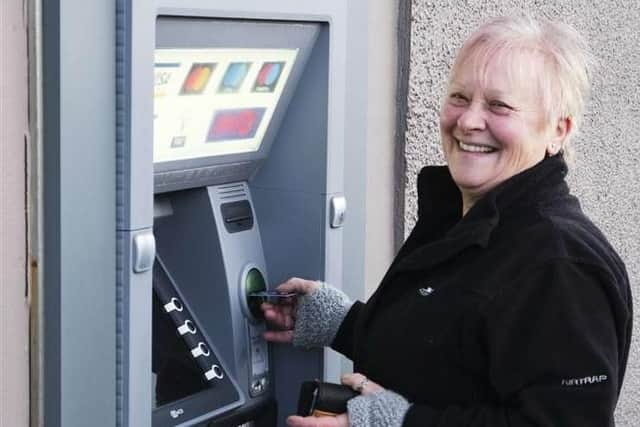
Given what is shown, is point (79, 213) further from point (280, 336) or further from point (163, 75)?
point (280, 336)

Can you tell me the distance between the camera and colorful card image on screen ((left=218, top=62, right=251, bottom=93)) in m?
2.60

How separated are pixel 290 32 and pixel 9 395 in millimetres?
1046

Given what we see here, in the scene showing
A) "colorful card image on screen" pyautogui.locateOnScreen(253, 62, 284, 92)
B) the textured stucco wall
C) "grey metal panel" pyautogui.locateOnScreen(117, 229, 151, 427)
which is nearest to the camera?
"grey metal panel" pyautogui.locateOnScreen(117, 229, 151, 427)

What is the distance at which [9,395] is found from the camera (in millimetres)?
2254

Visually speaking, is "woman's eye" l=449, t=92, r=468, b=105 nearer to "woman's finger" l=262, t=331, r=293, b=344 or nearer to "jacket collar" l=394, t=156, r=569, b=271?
"jacket collar" l=394, t=156, r=569, b=271

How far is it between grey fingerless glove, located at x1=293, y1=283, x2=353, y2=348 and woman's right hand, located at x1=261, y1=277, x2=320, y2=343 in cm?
2

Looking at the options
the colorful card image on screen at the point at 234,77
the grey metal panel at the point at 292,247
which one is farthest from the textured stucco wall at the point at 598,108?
the colorful card image on screen at the point at 234,77

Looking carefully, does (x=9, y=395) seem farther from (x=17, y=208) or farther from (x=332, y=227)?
(x=332, y=227)

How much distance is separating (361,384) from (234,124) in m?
0.67

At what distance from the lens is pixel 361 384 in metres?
2.48

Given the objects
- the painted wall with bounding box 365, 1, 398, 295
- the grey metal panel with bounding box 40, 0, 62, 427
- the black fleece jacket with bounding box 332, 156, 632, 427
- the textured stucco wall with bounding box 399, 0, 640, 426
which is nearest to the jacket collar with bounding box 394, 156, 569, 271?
the black fleece jacket with bounding box 332, 156, 632, 427

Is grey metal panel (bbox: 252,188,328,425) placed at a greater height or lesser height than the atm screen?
lesser

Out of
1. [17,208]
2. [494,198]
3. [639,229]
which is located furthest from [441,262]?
[639,229]

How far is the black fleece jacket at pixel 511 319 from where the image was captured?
7.31 feet
